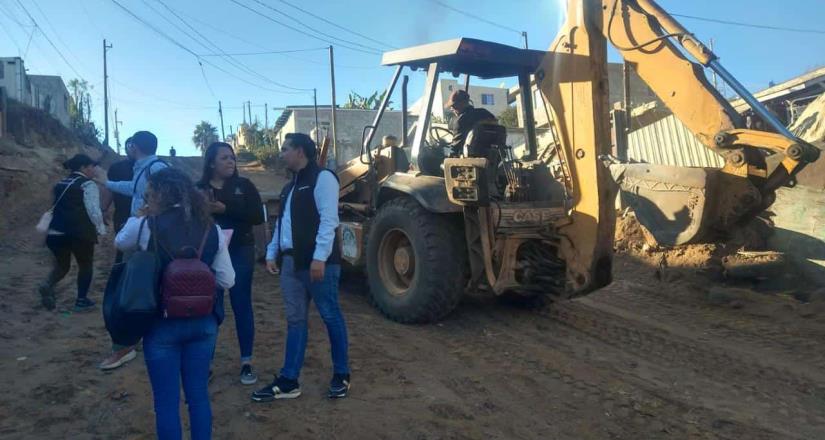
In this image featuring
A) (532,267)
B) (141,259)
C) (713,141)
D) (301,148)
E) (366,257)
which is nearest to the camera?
(141,259)

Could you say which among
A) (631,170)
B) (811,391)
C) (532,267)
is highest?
(631,170)

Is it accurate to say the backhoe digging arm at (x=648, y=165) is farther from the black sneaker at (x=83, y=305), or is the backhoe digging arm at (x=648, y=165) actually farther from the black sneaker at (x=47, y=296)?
the black sneaker at (x=47, y=296)

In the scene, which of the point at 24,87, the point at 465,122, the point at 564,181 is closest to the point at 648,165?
the point at 564,181

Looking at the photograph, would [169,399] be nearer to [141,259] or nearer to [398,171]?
[141,259]

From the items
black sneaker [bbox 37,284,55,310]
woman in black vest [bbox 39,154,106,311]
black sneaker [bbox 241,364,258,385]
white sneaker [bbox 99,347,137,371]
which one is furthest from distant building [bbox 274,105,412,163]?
black sneaker [bbox 241,364,258,385]

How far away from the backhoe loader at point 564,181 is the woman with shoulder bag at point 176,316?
2706 millimetres

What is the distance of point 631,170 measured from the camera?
526cm

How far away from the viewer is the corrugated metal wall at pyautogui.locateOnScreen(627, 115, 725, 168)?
11875 mm

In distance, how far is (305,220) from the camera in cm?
380

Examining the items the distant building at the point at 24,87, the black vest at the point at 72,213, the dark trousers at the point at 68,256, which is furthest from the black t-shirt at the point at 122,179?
the distant building at the point at 24,87

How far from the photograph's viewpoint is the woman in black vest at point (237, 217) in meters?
4.08

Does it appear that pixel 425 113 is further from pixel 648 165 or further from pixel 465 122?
pixel 648 165

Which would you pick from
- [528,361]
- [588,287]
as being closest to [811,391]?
[588,287]

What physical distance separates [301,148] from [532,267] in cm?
243
